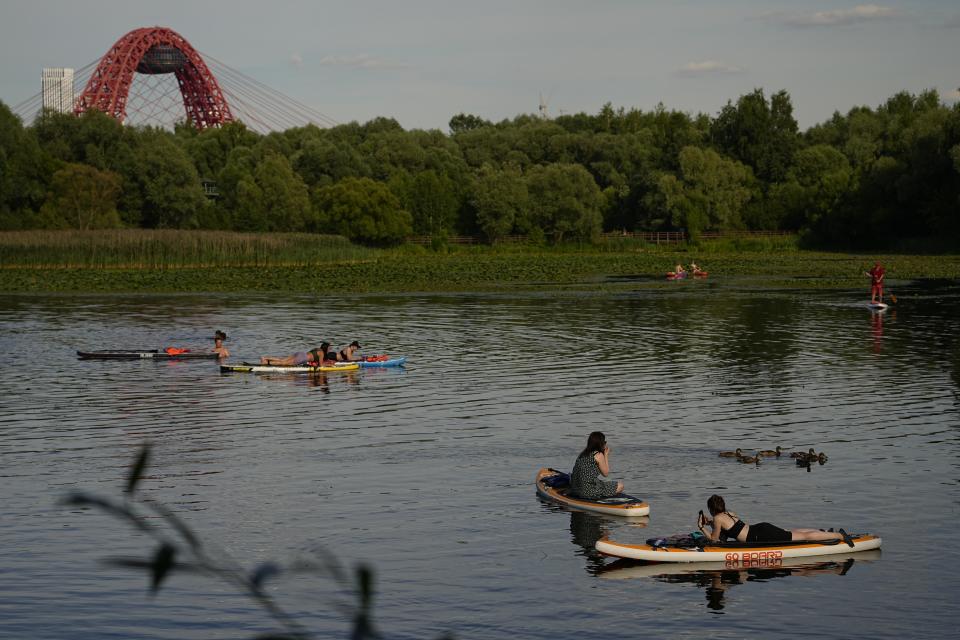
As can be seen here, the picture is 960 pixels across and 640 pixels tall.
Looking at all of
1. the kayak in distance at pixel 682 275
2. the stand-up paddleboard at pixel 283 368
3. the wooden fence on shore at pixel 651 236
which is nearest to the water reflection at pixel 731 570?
the stand-up paddleboard at pixel 283 368

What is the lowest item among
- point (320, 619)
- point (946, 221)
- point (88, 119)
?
point (320, 619)

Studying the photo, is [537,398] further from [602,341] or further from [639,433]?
[602,341]

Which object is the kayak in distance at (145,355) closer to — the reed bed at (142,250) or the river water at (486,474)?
the river water at (486,474)

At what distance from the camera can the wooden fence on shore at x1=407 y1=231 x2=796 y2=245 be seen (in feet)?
460

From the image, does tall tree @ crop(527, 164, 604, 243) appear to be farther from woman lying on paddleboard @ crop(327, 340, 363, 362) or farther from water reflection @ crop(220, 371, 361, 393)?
water reflection @ crop(220, 371, 361, 393)

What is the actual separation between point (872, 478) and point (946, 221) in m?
99.6

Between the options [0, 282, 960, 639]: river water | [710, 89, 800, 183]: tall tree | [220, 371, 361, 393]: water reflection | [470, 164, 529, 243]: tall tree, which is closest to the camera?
[0, 282, 960, 639]: river water

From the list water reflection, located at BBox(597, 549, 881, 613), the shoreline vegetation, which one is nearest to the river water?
water reflection, located at BBox(597, 549, 881, 613)

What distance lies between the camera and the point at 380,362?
43.7 meters

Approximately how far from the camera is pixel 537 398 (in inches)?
1443

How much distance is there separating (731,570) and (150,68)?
637ft

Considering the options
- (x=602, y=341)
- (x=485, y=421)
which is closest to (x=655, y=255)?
(x=602, y=341)

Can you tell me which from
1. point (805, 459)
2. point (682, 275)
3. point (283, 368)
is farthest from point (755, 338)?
point (682, 275)

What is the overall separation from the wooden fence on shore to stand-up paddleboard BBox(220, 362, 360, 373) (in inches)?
3771
